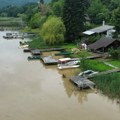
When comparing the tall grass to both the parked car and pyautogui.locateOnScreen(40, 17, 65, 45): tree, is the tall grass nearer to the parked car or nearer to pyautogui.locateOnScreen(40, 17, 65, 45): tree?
the parked car

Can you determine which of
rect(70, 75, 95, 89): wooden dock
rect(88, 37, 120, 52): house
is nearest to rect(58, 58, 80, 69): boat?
rect(88, 37, 120, 52): house

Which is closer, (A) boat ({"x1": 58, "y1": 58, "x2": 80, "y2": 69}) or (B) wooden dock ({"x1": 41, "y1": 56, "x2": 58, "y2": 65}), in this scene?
(A) boat ({"x1": 58, "y1": 58, "x2": 80, "y2": 69})

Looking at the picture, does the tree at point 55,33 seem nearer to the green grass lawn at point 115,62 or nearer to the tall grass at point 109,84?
the green grass lawn at point 115,62

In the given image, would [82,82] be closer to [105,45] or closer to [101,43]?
[105,45]

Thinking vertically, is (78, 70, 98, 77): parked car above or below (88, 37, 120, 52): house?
below

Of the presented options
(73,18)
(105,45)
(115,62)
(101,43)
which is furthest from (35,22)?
(115,62)

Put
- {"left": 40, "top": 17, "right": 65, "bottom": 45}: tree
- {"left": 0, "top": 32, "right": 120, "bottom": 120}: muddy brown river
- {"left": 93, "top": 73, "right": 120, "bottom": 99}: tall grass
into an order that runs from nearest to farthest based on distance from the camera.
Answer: {"left": 0, "top": 32, "right": 120, "bottom": 120}: muddy brown river, {"left": 93, "top": 73, "right": 120, "bottom": 99}: tall grass, {"left": 40, "top": 17, "right": 65, "bottom": 45}: tree

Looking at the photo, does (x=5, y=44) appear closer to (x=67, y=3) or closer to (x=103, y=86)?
(x=67, y=3)

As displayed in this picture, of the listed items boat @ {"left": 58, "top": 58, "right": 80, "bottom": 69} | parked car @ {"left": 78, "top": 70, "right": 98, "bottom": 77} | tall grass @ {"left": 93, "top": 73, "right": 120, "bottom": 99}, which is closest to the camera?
tall grass @ {"left": 93, "top": 73, "right": 120, "bottom": 99}
